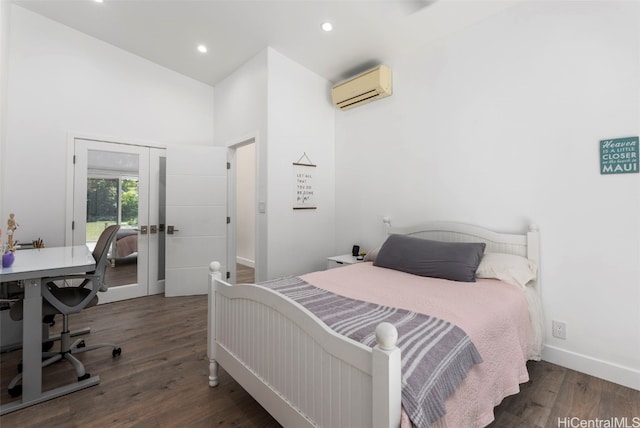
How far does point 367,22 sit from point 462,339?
281 centimetres

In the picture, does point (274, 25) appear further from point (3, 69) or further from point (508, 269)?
point (508, 269)

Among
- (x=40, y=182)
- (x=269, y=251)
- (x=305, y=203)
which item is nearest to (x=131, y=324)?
(x=269, y=251)

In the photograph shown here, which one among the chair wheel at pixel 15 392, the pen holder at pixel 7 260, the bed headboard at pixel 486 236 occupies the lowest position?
the chair wheel at pixel 15 392

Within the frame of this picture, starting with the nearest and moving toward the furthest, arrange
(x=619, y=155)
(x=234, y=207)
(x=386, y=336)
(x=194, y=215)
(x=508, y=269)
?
1. (x=386, y=336)
2. (x=619, y=155)
3. (x=508, y=269)
4. (x=194, y=215)
5. (x=234, y=207)

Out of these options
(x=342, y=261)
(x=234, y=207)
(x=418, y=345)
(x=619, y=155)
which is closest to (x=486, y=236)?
(x=619, y=155)

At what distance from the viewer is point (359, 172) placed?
365 cm

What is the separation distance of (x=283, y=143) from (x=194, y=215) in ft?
5.23

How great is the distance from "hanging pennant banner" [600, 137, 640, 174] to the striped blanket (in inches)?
67.9

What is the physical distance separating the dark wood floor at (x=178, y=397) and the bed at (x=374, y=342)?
7.1 inches

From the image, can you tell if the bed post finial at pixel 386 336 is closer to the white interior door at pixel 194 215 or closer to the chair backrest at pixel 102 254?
the chair backrest at pixel 102 254

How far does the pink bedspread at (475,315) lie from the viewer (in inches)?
48.4

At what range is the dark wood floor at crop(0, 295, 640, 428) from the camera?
5.19ft

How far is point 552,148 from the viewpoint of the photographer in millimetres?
2209

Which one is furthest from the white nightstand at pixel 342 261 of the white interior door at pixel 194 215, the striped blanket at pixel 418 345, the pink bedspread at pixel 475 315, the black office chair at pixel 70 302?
the black office chair at pixel 70 302
